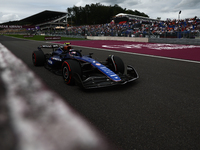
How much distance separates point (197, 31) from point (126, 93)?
46.0 ft

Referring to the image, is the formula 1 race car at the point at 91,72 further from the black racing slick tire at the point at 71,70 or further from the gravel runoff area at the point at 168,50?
the gravel runoff area at the point at 168,50

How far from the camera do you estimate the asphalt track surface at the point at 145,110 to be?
1.96 meters

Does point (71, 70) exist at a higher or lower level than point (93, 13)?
lower

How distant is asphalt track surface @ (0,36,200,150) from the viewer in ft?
6.43

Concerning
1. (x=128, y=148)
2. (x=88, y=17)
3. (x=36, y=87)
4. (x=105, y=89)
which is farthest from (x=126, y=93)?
(x=88, y=17)

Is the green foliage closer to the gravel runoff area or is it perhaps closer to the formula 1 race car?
the gravel runoff area

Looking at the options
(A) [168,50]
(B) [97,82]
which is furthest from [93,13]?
(B) [97,82]

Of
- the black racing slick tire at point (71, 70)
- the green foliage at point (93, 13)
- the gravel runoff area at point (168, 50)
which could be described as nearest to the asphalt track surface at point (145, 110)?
the black racing slick tire at point (71, 70)

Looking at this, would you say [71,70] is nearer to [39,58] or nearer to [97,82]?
[97,82]

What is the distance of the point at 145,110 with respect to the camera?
2.65 meters

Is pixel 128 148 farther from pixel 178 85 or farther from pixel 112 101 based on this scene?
pixel 178 85

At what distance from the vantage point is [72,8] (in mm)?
125125

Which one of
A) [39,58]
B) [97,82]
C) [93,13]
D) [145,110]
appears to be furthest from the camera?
[93,13]

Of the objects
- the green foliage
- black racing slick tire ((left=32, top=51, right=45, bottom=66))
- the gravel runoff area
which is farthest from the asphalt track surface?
the green foliage
